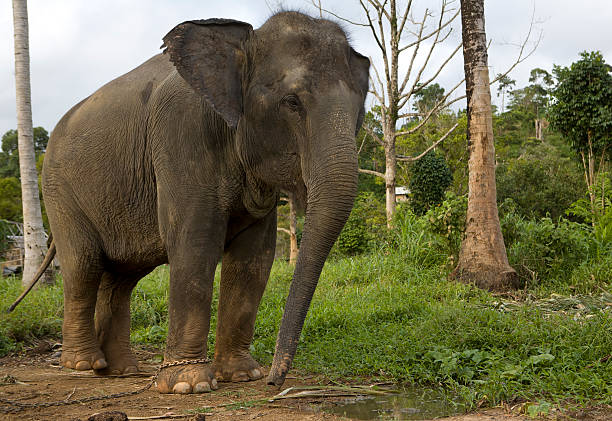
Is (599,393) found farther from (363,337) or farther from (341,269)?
(341,269)

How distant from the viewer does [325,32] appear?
11.8 feet

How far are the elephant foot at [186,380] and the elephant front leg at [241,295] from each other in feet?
1.70

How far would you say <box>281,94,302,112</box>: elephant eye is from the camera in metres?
3.47

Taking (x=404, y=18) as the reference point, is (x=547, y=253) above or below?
below

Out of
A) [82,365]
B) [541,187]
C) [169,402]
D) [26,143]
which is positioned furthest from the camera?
[541,187]

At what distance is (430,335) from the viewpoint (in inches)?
192

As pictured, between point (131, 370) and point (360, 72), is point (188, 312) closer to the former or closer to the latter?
point (131, 370)

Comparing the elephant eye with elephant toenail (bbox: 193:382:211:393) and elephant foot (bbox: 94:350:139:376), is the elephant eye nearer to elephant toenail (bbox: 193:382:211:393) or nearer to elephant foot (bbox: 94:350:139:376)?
elephant toenail (bbox: 193:382:211:393)

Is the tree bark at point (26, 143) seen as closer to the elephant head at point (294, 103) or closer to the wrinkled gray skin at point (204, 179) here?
the wrinkled gray skin at point (204, 179)

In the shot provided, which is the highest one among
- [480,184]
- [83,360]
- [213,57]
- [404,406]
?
[213,57]

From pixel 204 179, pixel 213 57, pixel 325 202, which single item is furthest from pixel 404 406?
pixel 213 57

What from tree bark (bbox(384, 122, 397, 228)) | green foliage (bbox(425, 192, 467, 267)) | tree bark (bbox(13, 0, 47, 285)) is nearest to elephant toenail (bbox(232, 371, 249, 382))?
green foliage (bbox(425, 192, 467, 267))

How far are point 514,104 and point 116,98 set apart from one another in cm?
5327

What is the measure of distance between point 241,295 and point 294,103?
1.59 m
